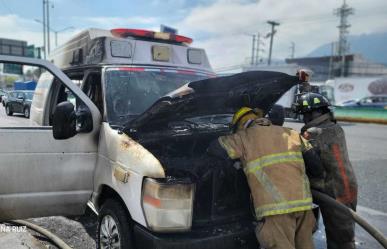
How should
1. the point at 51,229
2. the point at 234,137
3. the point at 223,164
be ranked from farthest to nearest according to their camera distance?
the point at 51,229 < the point at 223,164 < the point at 234,137

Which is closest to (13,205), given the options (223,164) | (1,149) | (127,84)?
(1,149)

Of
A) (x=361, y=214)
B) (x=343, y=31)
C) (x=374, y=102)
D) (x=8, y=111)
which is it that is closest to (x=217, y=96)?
(x=8, y=111)

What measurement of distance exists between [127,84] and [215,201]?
1.69m

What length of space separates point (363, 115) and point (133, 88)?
21.5 meters

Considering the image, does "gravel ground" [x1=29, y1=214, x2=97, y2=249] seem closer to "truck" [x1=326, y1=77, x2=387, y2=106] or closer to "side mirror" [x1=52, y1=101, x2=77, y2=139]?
"side mirror" [x1=52, y1=101, x2=77, y2=139]

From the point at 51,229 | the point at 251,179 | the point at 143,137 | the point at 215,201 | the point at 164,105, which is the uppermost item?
the point at 164,105

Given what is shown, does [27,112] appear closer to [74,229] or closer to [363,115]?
[74,229]

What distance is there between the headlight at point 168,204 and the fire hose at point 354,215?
3.84ft

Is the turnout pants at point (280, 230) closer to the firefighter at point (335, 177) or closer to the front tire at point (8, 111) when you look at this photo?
the firefighter at point (335, 177)

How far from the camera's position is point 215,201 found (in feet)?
9.91

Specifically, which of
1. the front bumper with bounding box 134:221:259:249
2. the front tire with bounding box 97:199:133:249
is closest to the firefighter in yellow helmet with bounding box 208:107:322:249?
the front bumper with bounding box 134:221:259:249

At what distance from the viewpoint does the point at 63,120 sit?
3.11m

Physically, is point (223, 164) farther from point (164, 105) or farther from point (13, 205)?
point (13, 205)

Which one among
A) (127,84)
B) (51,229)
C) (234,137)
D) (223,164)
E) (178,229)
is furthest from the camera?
(51,229)
